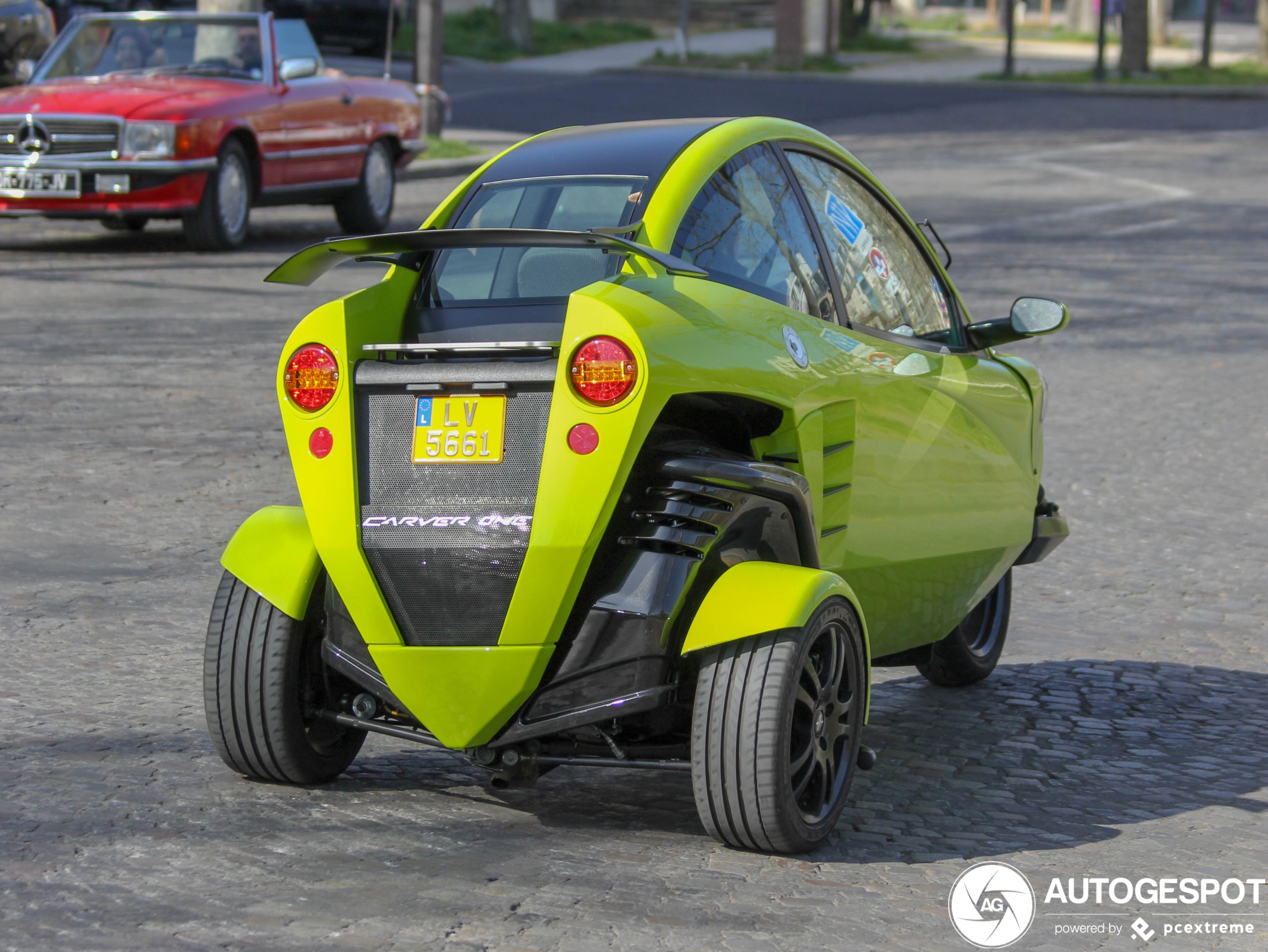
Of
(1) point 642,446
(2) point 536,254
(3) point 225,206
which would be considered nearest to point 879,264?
(2) point 536,254

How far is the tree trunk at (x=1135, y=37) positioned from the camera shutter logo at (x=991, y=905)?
126ft

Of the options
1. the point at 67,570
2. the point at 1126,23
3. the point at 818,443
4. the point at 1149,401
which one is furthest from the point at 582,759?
the point at 1126,23

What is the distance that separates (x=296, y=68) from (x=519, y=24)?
93.2ft

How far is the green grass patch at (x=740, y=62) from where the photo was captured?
1583 inches

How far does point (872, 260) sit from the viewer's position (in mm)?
5328

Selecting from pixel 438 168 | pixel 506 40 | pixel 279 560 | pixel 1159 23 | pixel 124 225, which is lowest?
pixel 124 225

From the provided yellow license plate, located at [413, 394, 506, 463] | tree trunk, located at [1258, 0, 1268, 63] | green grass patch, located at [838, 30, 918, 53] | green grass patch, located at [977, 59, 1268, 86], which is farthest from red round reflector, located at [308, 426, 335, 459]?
tree trunk, located at [1258, 0, 1268, 63]

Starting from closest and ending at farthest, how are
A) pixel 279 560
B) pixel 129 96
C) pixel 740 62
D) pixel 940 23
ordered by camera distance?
1. pixel 279 560
2. pixel 129 96
3. pixel 740 62
4. pixel 940 23

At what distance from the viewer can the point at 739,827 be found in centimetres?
408

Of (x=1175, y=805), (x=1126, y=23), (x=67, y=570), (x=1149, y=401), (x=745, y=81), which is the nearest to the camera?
(x=1175, y=805)

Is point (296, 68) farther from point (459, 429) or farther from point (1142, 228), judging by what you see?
point (459, 429)

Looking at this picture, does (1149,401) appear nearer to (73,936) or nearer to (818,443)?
(818,443)

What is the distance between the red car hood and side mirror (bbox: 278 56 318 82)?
295mm

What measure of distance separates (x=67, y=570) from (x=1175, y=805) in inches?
155
